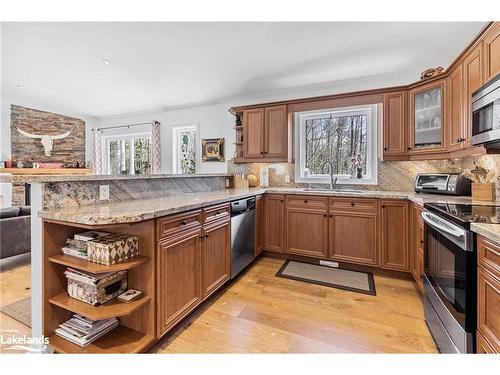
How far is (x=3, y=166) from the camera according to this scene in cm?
445

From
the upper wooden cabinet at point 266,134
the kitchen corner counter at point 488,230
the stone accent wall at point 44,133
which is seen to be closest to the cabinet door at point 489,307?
the kitchen corner counter at point 488,230

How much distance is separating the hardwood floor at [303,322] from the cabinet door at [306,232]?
581 millimetres

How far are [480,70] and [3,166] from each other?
6896mm

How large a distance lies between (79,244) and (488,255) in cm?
224

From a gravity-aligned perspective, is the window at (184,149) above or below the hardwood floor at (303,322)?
above

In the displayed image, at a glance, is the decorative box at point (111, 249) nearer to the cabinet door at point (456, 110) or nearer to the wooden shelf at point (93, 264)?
the wooden shelf at point (93, 264)

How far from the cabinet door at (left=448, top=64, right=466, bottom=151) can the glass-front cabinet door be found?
117 mm

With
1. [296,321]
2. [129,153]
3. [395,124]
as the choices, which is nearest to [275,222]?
[296,321]

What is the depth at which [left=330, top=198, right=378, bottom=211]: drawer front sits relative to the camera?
2.74 m

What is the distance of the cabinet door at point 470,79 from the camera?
1956mm

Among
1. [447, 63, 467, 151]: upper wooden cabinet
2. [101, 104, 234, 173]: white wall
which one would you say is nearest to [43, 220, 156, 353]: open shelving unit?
[447, 63, 467, 151]: upper wooden cabinet

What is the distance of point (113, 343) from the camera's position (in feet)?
4.94

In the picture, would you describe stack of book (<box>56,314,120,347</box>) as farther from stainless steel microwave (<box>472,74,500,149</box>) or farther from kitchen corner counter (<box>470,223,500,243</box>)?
stainless steel microwave (<box>472,74,500,149</box>)

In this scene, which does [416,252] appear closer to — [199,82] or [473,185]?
[473,185]
